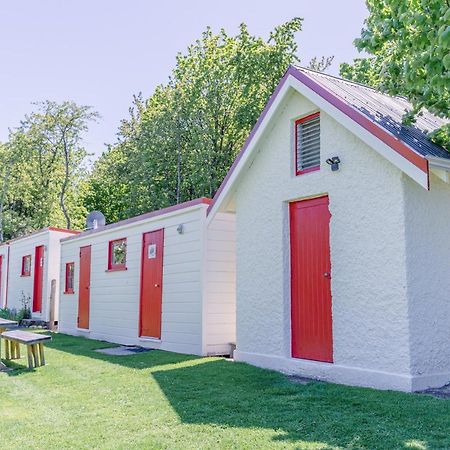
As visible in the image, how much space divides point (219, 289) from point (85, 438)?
543 centimetres

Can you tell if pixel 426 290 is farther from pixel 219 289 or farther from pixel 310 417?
pixel 219 289

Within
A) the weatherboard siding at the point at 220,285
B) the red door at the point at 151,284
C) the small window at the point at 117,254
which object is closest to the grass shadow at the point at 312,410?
the weatherboard siding at the point at 220,285

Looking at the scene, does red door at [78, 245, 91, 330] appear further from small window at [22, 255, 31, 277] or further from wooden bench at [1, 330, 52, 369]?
small window at [22, 255, 31, 277]

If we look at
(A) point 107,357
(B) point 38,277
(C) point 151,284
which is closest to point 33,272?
(B) point 38,277

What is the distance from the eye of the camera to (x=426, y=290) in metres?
6.62

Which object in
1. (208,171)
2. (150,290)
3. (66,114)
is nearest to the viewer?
(150,290)

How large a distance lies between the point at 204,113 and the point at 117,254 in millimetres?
14201

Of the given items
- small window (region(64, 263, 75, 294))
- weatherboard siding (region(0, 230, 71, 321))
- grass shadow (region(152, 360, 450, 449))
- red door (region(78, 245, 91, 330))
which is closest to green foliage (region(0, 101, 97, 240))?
weatherboard siding (region(0, 230, 71, 321))

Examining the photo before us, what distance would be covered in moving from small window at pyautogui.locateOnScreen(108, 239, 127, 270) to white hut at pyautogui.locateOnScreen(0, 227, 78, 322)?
5001 mm

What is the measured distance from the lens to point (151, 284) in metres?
11.8

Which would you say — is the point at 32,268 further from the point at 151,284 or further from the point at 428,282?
the point at 428,282

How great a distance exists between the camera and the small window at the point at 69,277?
53.8ft

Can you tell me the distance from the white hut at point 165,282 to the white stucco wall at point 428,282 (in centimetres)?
448

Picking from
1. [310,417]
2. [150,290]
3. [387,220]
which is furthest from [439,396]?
[150,290]
